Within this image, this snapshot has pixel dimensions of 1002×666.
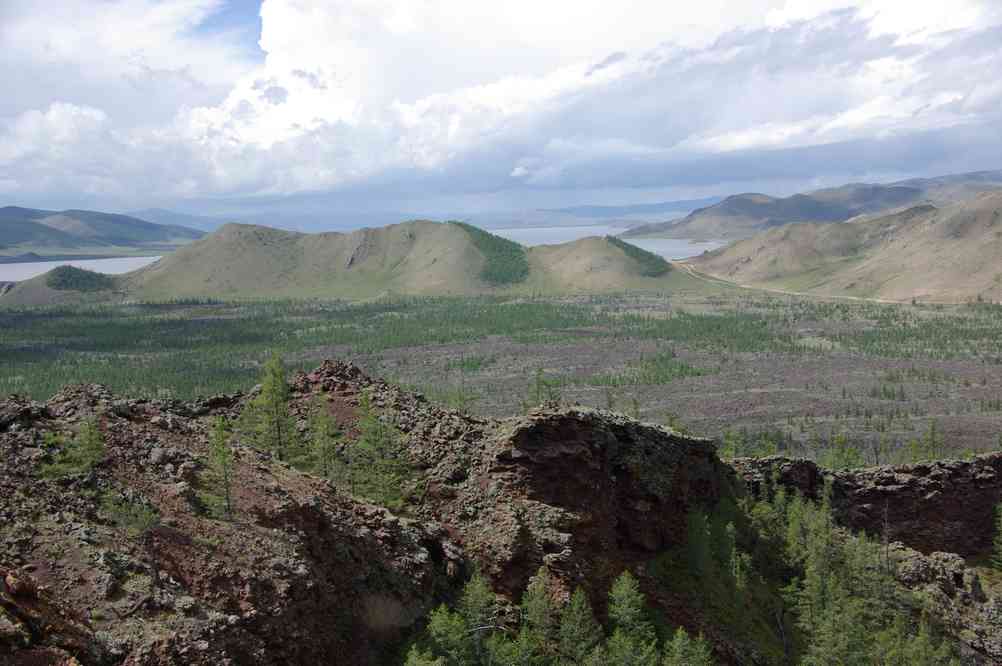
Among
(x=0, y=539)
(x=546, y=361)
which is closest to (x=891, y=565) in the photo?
(x=0, y=539)

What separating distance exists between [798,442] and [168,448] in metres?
85.4

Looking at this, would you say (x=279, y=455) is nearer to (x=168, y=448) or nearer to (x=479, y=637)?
(x=168, y=448)

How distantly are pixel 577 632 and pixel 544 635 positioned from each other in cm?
145

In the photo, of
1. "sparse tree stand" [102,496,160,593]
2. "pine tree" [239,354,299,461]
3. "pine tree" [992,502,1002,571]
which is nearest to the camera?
"sparse tree stand" [102,496,160,593]

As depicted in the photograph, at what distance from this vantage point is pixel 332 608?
2827 cm

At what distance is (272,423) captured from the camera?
136 ft

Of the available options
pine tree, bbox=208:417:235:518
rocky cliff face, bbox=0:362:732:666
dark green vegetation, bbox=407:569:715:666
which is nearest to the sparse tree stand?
rocky cliff face, bbox=0:362:732:666

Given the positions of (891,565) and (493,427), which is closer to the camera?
(493,427)

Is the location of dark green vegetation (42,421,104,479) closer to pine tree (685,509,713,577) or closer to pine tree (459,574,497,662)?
Answer: pine tree (459,574,497,662)

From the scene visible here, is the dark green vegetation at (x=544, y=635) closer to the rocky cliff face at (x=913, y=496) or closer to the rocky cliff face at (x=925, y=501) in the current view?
the rocky cliff face at (x=913, y=496)

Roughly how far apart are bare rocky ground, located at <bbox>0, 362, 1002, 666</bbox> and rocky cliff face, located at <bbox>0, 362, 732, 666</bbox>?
7cm

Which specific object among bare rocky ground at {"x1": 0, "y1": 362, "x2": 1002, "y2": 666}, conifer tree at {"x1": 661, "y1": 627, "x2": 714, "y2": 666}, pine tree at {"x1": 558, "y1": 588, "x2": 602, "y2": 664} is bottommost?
conifer tree at {"x1": 661, "y1": 627, "x2": 714, "y2": 666}

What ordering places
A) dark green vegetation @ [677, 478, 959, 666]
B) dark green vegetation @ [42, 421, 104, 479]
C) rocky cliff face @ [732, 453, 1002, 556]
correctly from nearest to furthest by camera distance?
1. dark green vegetation @ [42, 421, 104, 479]
2. dark green vegetation @ [677, 478, 959, 666]
3. rocky cliff face @ [732, 453, 1002, 556]

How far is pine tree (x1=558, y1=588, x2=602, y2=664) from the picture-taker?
99.2ft
